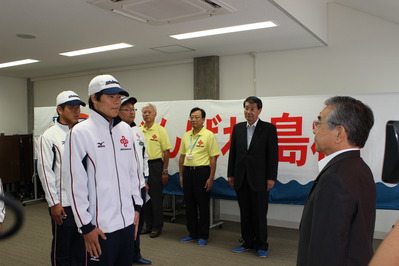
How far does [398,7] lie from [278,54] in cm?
176

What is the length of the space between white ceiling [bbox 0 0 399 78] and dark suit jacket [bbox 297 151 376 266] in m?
2.32

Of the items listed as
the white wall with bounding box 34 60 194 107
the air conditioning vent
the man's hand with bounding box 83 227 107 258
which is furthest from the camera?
the white wall with bounding box 34 60 194 107

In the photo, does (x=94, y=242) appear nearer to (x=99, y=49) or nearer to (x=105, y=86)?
(x=105, y=86)

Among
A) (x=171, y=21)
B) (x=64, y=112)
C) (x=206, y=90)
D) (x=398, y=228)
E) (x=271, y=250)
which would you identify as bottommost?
(x=271, y=250)

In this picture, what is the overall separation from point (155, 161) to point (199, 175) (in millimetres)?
624

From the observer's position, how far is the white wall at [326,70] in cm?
460

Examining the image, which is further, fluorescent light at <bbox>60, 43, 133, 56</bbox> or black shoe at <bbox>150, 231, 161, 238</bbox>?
fluorescent light at <bbox>60, 43, 133, 56</bbox>

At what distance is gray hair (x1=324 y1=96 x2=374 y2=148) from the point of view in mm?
1402

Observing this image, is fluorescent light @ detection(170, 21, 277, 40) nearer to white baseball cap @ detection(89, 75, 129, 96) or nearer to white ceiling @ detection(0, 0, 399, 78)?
white ceiling @ detection(0, 0, 399, 78)

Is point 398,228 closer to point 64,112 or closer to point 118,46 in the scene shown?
point 64,112

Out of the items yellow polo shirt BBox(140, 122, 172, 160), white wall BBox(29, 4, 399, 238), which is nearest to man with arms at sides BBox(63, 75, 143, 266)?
yellow polo shirt BBox(140, 122, 172, 160)

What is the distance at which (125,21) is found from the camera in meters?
3.79

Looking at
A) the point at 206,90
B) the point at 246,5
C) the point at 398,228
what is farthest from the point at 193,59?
the point at 398,228

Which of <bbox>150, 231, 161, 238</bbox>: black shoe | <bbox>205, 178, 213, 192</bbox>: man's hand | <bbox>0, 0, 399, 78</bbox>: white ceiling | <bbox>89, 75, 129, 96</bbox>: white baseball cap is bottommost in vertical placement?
<bbox>150, 231, 161, 238</bbox>: black shoe
